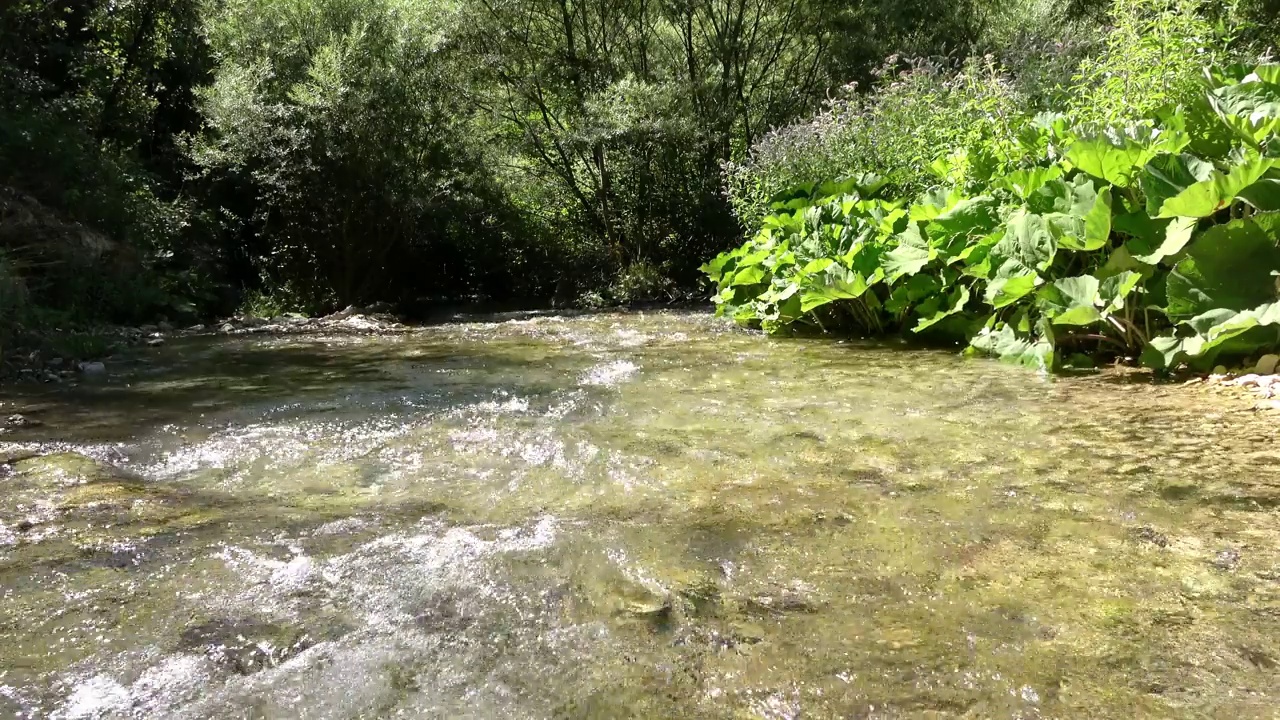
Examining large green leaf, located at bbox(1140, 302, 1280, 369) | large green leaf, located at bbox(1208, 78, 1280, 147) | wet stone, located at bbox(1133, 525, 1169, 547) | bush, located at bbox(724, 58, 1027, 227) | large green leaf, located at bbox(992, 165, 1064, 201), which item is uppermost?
bush, located at bbox(724, 58, 1027, 227)

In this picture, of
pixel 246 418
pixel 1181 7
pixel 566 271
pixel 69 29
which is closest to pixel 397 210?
pixel 566 271

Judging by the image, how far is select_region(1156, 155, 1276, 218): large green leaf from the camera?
368cm

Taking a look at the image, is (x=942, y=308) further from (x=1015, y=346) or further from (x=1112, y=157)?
(x=1112, y=157)

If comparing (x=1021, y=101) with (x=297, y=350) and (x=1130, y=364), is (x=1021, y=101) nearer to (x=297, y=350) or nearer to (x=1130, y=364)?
(x=1130, y=364)

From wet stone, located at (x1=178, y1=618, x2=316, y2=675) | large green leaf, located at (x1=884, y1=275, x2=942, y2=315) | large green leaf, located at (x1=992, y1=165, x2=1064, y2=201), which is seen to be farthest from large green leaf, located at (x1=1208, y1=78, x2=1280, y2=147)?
wet stone, located at (x1=178, y1=618, x2=316, y2=675)

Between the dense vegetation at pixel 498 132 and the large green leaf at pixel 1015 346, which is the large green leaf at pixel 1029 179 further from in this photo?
the large green leaf at pixel 1015 346

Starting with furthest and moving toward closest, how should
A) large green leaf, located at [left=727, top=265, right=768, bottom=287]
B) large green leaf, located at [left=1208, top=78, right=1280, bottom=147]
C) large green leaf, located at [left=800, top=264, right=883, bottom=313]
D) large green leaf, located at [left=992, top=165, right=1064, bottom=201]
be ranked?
large green leaf, located at [left=727, top=265, right=768, bottom=287] → large green leaf, located at [left=800, top=264, right=883, bottom=313] → large green leaf, located at [left=992, top=165, right=1064, bottom=201] → large green leaf, located at [left=1208, top=78, right=1280, bottom=147]

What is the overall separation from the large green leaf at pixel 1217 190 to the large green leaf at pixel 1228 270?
0.38 feet

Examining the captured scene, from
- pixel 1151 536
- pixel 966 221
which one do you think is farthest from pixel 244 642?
pixel 966 221

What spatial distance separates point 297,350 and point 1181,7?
7.52 m

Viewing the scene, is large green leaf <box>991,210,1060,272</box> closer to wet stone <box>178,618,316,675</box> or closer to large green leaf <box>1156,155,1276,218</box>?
large green leaf <box>1156,155,1276,218</box>

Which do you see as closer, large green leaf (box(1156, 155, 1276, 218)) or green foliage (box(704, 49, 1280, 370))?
large green leaf (box(1156, 155, 1276, 218))

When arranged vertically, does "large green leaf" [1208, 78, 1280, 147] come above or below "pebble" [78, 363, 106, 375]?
above

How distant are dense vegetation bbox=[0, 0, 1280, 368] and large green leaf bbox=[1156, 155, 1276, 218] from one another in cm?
89
